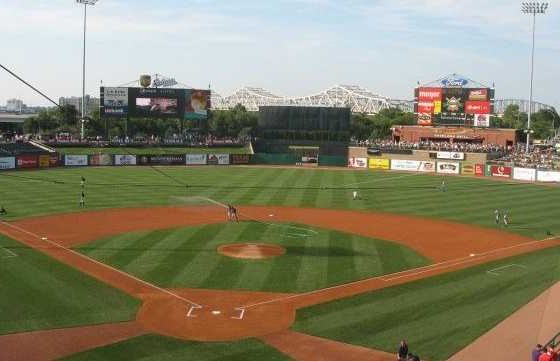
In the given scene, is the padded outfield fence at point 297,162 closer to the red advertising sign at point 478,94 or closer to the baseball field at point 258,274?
the red advertising sign at point 478,94

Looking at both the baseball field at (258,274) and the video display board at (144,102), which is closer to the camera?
the baseball field at (258,274)

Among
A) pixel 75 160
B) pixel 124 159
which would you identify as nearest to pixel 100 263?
pixel 75 160

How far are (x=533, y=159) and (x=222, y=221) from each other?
52089 mm

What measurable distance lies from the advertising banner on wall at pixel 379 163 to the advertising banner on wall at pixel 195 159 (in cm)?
2357

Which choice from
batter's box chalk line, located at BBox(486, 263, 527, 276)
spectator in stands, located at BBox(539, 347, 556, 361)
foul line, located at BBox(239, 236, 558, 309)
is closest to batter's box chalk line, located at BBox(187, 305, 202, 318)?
foul line, located at BBox(239, 236, 558, 309)

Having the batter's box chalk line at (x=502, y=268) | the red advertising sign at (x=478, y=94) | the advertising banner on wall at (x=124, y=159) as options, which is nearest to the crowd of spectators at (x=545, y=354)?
the batter's box chalk line at (x=502, y=268)

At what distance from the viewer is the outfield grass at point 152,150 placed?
256 ft

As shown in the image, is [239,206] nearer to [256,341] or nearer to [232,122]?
[256,341]

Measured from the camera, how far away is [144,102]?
81.1 metres

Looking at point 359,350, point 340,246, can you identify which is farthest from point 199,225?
point 359,350

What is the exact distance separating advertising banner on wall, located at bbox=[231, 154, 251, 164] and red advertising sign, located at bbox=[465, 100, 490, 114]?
107 ft

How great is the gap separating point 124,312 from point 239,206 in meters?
24.8

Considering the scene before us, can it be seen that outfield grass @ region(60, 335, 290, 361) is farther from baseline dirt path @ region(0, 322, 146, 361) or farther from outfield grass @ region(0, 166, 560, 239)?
outfield grass @ region(0, 166, 560, 239)

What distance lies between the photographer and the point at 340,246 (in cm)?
3127
